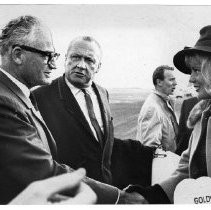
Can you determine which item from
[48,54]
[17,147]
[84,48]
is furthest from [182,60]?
[17,147]

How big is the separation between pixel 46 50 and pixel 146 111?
0.72 metres

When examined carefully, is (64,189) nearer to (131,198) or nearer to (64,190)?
(64,190)

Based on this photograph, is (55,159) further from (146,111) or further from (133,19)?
(133,19)

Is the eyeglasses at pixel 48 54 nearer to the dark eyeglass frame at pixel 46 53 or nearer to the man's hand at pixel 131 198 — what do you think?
the dark eyeglass frame at pixel 46 53

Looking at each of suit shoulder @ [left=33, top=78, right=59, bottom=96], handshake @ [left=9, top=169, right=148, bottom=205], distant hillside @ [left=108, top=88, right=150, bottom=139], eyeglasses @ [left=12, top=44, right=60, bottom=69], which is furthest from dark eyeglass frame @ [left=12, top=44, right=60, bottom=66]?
handshake @ [left=9, top=169, right=148, bottom=205]

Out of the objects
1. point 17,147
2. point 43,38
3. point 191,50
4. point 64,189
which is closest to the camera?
point 64,189

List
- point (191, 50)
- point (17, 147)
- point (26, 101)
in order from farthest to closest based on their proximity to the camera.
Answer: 1. point (191, 50)
2. point (26, 101)
3. point (17, 147)

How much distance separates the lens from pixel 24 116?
92.2 inches

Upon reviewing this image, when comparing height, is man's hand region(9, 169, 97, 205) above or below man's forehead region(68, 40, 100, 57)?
below

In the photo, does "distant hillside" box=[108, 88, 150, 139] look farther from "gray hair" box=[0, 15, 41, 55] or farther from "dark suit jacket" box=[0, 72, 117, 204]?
"gray hair" box=[0, 15, 41, 55]

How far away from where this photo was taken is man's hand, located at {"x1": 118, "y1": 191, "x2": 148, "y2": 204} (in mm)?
2537

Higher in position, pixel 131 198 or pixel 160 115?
pixel 160 115

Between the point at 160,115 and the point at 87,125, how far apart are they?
47cm

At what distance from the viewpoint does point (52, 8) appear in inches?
104
